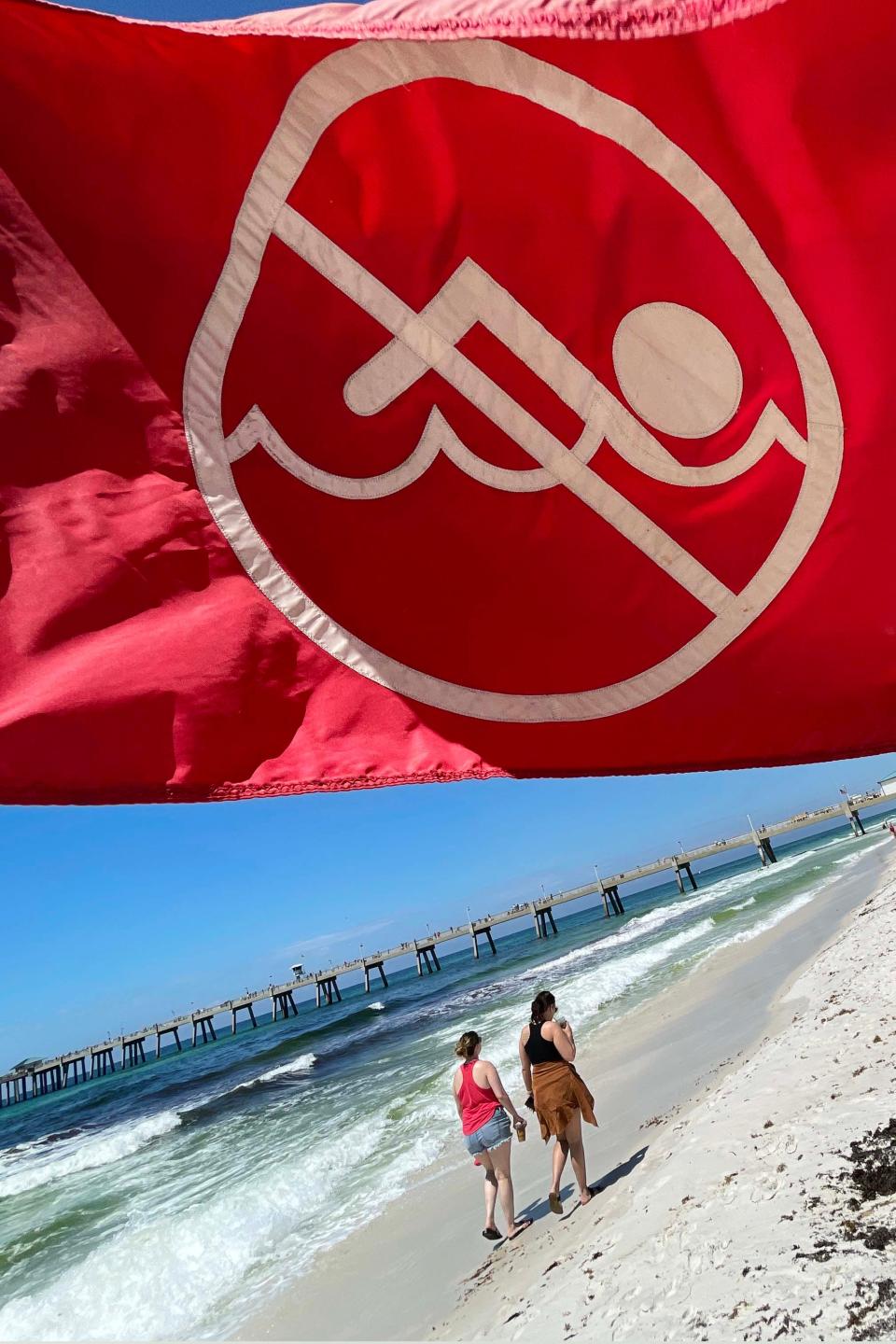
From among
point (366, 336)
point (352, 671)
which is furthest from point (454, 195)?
point (352, 671)

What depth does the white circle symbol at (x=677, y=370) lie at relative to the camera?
2701 mm

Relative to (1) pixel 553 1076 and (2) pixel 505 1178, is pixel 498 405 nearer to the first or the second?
(1) pixel 553 1076

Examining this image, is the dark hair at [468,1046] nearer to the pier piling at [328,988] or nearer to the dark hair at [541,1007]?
the dark hair at [541,1007]

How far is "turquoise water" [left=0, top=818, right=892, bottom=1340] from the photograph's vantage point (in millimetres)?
8750

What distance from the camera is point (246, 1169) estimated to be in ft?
41.4

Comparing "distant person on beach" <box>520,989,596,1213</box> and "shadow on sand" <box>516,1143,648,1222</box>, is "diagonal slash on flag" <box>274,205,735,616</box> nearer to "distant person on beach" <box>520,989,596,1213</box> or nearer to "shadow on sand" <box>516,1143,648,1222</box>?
"distant person on beach" <box>520,989,596,1213</box>

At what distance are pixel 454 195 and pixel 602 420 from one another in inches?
30.6

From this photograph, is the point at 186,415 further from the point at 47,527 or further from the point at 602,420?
the point at 602,420

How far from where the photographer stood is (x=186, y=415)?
2.58 metres

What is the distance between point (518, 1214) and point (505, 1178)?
87cm

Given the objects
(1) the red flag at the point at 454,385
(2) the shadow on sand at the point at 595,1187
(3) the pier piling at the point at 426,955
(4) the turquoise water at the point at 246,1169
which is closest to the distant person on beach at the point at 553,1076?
(2) the shadow on sand at the point at 595,1187

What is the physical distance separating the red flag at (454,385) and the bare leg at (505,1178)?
4.99 metres

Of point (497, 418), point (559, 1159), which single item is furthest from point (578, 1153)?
point (497, 418)

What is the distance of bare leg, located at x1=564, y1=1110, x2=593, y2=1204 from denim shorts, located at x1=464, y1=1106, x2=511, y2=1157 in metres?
0.44
